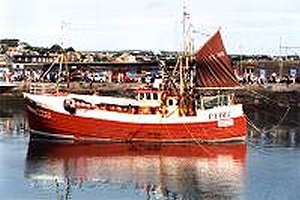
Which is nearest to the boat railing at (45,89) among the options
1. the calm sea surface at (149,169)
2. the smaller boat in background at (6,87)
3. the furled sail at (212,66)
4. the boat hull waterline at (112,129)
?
the calm sea surface at (149,169)

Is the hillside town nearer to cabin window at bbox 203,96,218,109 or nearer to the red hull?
cabin window at bbox 203,96,218,109

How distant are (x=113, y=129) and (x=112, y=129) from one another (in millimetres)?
60

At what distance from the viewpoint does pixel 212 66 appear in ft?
180

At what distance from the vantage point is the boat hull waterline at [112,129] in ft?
170

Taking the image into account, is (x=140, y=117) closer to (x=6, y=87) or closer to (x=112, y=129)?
(x=112, y=129)

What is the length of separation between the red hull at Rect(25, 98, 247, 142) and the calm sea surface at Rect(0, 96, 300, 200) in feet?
2.23

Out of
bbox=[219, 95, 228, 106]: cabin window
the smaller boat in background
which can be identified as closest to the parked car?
the smaller boat in background

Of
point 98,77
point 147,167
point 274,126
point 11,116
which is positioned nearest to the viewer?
point 147,167

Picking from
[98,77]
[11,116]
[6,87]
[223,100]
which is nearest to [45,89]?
[11,116]

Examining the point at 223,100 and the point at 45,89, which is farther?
the point at 45,89

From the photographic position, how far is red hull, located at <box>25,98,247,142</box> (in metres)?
51.9

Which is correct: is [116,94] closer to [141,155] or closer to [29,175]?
[141,155]

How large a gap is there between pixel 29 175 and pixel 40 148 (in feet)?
30.8

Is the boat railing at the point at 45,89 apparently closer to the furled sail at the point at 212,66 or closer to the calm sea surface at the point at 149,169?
the calm sea surface at the point at 149,169
